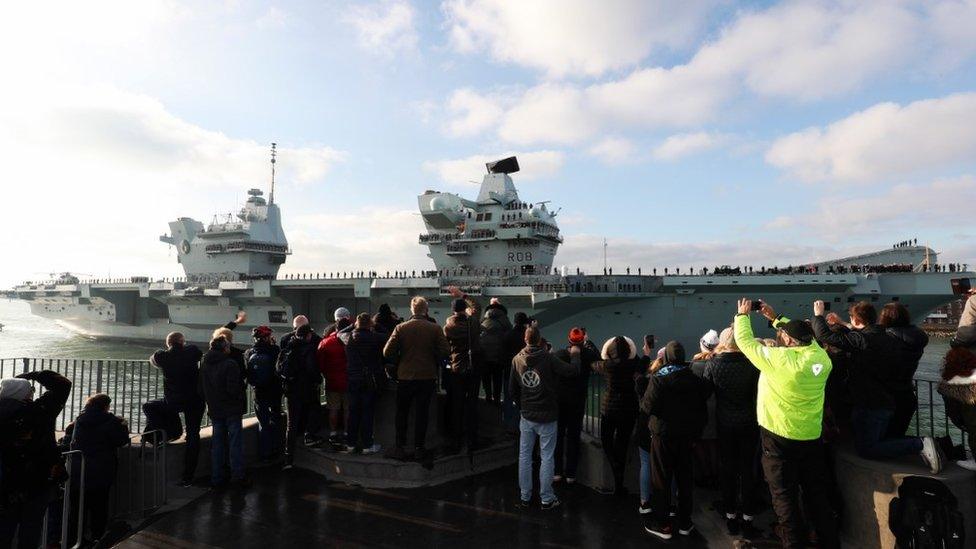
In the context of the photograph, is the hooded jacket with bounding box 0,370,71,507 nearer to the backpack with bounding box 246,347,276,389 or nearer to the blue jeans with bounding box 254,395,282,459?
the backpack with bounding box 246,347,276,389

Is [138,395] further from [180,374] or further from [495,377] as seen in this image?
[495,377]

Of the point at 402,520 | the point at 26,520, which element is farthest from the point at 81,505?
the point at 402,520

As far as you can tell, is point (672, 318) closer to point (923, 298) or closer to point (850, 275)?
point (850, 275)

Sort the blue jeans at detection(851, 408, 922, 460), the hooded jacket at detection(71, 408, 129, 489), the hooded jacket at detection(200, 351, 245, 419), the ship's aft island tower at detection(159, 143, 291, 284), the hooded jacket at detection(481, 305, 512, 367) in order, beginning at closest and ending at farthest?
the blue jeans at detection(851, 408, 922, 460) → the hooded jacket at detection(71, 408, 129, 489) → the hooded jacket at detection(200, 351, 245, 419) → the hooded jacket at detection(481, 305, 512, 367) → the ship's aft island tower at detection(159, 143, 291, 284)

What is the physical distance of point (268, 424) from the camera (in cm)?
530

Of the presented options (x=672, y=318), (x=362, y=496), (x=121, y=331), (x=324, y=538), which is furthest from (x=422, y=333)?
(x=121, y=331)

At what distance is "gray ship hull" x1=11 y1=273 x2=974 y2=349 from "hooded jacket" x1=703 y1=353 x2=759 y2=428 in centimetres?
1417

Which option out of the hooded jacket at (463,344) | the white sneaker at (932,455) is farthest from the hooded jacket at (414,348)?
the white sneaker at (932,455)

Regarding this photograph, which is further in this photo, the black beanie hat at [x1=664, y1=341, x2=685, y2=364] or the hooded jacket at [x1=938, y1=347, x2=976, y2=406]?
the black beanie hat at [x1=664, y1=341, x2=685, y2=364]

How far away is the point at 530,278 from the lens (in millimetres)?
21016

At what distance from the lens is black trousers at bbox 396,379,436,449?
4.61 meters

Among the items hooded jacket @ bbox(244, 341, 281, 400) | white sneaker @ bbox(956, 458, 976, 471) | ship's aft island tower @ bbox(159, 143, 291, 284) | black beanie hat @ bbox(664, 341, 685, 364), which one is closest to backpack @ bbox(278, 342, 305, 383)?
hooded jacket @ bbox(244, 341, 281, 400)

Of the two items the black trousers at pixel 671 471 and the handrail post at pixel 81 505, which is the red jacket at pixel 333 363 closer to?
the handrail post at pixel 81 505

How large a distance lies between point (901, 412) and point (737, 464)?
1338mm
